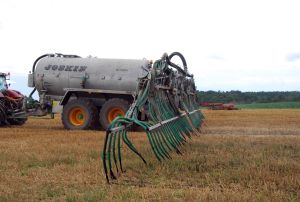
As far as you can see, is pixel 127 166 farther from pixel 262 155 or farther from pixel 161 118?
pixel 262 155

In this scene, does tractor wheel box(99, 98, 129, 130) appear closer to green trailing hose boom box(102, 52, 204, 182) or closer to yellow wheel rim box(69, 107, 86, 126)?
yellow wheel rim box(69, 107, 86, 126)

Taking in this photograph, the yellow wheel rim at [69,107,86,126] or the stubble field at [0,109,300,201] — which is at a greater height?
the yellow wheel rim at [69,107,86,126]

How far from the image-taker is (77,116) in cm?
1338

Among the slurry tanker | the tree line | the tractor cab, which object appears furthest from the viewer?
the tree line

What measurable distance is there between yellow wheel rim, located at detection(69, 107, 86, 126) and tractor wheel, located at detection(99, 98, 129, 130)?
675 millimetres

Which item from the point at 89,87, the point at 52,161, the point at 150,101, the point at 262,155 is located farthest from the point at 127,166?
the point at 89,87

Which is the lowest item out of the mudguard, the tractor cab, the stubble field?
the stubble field

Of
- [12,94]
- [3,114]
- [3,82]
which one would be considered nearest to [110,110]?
[3,114]

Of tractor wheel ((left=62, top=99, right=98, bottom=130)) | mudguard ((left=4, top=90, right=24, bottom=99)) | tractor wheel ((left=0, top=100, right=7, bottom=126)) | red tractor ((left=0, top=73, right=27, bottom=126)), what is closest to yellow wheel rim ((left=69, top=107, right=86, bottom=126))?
tractor wheel ((left=62, top=99, right=98, bottom=130))

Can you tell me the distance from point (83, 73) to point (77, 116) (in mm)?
1222

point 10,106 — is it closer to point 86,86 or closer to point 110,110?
point 86,86

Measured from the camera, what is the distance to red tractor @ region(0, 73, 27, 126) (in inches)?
555

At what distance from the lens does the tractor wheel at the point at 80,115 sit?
42.6ft

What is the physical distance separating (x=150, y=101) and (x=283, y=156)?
2.13 m
